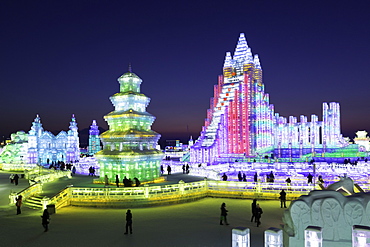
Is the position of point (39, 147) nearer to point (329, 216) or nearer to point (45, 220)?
point (45, 220)

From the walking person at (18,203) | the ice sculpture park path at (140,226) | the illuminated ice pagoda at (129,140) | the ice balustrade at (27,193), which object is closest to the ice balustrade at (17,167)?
the illuminated ice pagoda at (129,140)

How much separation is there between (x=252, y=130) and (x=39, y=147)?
37.5m

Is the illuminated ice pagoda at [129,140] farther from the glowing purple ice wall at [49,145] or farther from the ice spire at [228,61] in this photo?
the ice spire at [228,61]

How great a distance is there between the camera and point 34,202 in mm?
17656

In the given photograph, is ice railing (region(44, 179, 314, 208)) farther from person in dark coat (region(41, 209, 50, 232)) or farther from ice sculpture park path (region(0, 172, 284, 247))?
person in dark coat (region(41, 209, 50, 232))

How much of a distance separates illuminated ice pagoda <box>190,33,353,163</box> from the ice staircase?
1219 inches

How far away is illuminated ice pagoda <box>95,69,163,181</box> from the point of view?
2208 centimetres

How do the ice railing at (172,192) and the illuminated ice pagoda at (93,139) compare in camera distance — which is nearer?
the ice railing at (172,192)

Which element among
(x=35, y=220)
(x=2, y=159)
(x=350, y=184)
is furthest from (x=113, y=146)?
(x=2, y=159)

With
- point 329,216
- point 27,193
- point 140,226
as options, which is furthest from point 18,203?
point 329,216

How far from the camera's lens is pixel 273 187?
1908 cm

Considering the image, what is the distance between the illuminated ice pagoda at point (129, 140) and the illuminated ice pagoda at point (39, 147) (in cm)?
2974

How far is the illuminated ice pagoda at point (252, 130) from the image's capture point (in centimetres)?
5034

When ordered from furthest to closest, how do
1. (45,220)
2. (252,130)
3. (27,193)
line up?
(252,130), (27,193), (45,220)
